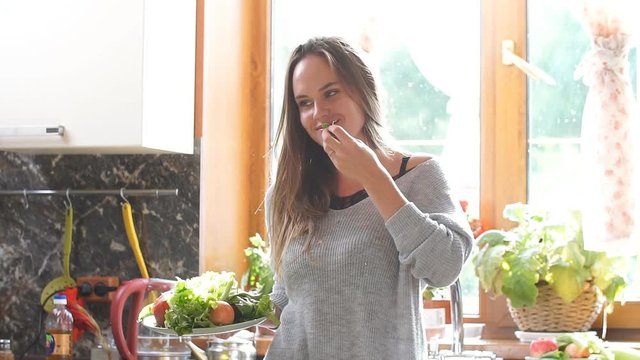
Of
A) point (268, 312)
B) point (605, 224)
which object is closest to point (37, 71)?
point (268, 312)

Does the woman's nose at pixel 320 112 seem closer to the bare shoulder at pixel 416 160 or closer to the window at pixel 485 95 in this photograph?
the bare shoulder at pixel 416 160

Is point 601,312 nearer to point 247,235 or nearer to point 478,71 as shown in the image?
point 478,71

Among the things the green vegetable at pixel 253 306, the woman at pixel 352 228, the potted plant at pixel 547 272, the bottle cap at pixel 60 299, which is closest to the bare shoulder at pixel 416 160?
the woman at pixel 352 228

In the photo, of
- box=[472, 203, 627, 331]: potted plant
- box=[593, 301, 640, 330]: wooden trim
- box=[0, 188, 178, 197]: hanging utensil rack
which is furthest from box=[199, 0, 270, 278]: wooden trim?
box=[593, 301, 640, 330]: wooden trim

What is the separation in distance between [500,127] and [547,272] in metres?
0.47

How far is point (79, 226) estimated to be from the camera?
2990 mm

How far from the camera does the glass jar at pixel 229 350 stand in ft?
7.92

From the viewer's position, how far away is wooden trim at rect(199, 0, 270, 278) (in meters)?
2.88

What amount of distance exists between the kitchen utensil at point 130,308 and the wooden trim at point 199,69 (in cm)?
43

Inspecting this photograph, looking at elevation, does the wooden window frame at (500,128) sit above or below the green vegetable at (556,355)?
above

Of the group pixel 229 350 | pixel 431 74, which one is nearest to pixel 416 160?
pixel 229 350

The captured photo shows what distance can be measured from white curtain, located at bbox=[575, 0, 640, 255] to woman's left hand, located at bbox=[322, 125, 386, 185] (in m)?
1.08

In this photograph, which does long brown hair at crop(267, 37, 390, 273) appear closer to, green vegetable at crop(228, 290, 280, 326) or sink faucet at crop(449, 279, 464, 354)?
green vegetable at crop(228, 290, 280, 326)

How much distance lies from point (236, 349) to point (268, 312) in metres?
0.41
